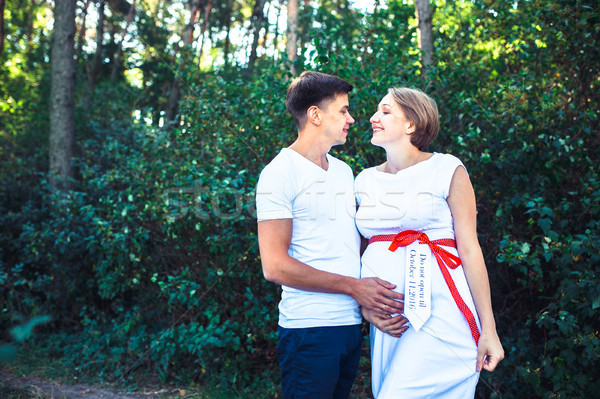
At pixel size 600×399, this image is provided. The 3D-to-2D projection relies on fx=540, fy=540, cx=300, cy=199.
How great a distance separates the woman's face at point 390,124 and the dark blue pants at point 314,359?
Result: 85 cm

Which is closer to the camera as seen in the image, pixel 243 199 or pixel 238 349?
pixel 243 199

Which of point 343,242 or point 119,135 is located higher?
point 119,135

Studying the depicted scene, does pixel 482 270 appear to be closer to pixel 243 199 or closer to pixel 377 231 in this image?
pixel 377 231

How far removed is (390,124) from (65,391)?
13.4 ft

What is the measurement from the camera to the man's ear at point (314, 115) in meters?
2.43

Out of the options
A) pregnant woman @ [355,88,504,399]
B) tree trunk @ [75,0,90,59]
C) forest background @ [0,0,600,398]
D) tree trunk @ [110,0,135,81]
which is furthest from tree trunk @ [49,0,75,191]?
A: tree trunk @ [110,0,135,81]

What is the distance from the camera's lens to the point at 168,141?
17.9ft

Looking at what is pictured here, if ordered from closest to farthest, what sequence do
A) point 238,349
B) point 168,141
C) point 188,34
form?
point 238,349, point 168,141, point 188,34

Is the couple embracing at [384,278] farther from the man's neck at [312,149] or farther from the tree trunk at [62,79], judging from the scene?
the tree trunk at [62,79]

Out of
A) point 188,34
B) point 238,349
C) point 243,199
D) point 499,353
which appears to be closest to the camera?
point 499,353

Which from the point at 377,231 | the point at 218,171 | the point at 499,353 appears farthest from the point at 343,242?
the point at 218,171

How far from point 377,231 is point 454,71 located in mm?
3061

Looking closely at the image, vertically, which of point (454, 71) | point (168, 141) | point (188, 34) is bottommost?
point (168, 141)

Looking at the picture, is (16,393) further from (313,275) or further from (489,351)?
(489,351)
